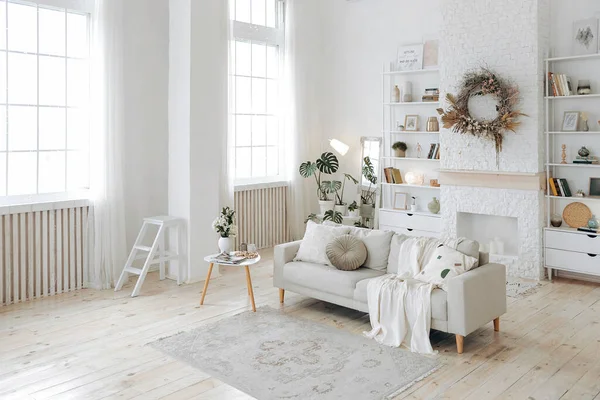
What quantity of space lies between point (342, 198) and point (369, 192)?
55 cm

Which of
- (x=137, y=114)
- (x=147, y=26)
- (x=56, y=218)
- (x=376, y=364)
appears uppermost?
(x=147, y=26)

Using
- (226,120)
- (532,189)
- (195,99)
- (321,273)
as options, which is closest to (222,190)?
(226,120)

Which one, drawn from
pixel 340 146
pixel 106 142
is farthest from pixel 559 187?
pixel 106 142

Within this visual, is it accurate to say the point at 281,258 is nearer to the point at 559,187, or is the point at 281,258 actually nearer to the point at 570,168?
the point at 559,187

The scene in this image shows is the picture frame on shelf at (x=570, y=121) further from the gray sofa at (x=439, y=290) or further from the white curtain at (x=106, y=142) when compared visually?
the white curtain at (x=106, y=142)

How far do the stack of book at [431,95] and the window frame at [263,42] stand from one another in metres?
2.05

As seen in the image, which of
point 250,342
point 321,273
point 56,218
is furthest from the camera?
point 56,218

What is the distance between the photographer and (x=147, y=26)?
624cm

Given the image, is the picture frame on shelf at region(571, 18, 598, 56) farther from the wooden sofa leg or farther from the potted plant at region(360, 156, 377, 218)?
the wooden sofa leg

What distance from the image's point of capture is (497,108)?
6.29 m

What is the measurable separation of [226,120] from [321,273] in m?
2.94

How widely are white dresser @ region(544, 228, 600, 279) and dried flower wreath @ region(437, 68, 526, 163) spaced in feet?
3.75

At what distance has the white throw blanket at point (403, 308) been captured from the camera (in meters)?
4.16

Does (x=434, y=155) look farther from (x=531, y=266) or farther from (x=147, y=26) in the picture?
(x=147, y=26)
